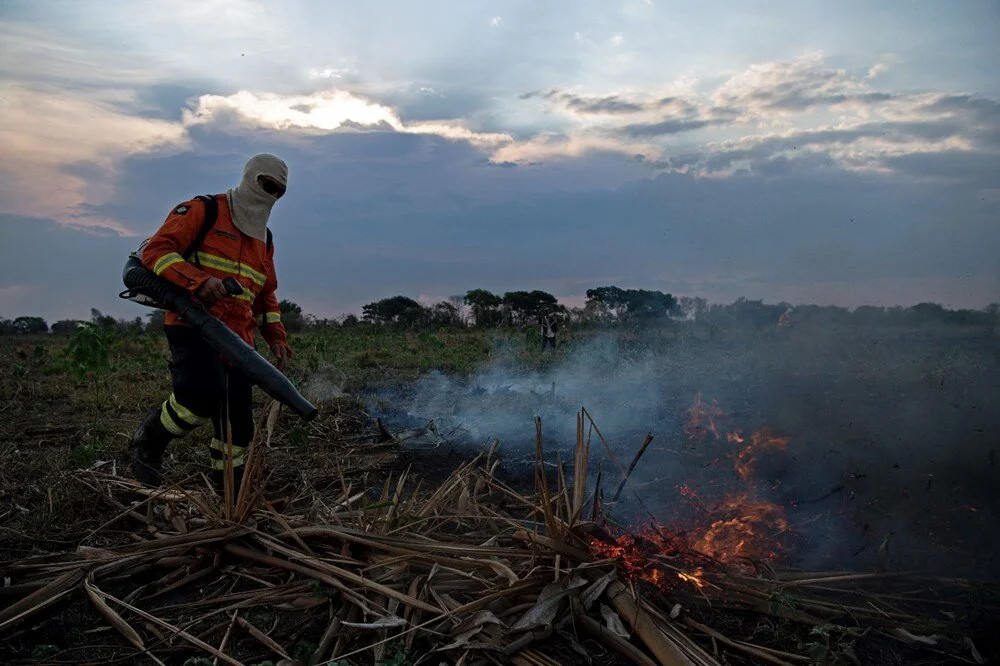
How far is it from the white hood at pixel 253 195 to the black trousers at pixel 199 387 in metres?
0.75

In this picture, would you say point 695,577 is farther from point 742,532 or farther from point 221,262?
point 221,262

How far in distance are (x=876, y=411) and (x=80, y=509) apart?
19.8ft

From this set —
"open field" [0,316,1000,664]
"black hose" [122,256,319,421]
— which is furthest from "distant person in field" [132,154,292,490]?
"open field" [0,316,1000,664]

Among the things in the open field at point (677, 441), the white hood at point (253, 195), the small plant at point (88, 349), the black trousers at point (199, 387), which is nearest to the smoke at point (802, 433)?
the open field at point (677, 441)

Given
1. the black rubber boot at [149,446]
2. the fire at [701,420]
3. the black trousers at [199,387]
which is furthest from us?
the fire at [701,420]

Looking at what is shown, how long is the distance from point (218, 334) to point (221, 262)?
1.83 feet

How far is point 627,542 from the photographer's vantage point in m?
2.83

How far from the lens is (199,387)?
3.83 metres

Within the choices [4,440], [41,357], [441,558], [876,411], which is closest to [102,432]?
[4,440]

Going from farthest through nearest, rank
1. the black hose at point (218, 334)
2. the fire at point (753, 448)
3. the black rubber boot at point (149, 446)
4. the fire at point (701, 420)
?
the fire at point (701, 420) → the fire at point (753, 448) → the black rubber boot at point (149, 446) → the black hose at point (218, 334)

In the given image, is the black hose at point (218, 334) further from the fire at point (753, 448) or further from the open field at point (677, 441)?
the fire at point (753, 448)

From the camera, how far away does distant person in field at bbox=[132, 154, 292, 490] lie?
371 centimetres

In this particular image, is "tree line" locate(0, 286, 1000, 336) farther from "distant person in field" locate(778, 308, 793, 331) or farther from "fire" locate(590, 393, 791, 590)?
"fire" locate(590, 393, 791, 590)

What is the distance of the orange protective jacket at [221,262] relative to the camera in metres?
3.65
